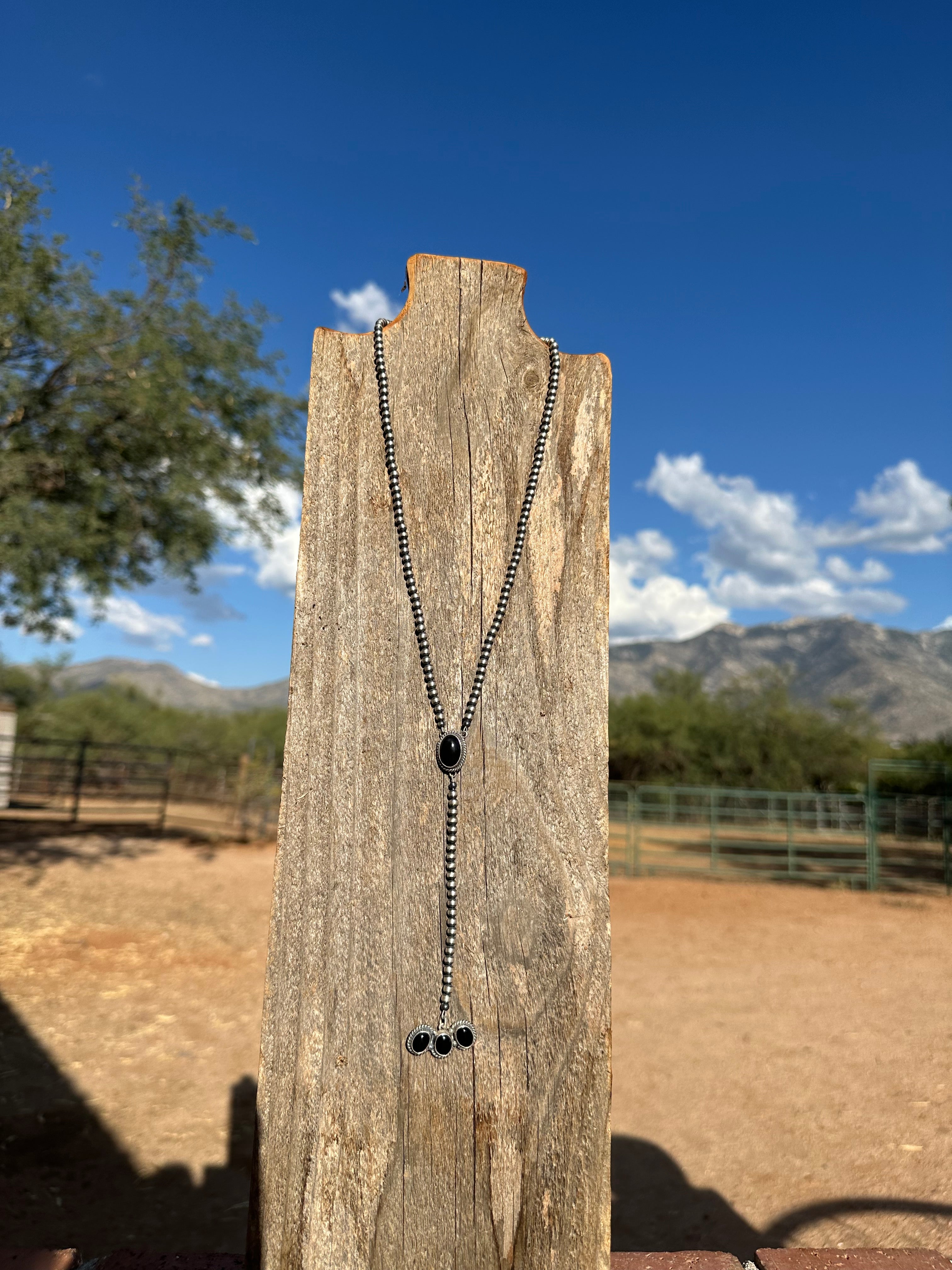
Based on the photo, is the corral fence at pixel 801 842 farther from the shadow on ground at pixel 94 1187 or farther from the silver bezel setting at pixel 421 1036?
the silver bezel setting at pixel 421 1036

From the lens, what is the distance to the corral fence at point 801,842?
42.0 ft

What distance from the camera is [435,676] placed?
1051 mm

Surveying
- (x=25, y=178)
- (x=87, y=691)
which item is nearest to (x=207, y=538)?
(x=25, y=178)

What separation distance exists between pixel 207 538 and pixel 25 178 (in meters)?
3.77

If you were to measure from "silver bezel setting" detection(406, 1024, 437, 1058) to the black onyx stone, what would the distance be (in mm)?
303

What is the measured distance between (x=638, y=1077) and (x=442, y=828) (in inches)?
180

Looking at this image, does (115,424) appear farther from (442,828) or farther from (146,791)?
(146,791)

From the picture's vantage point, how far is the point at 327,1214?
0.94m

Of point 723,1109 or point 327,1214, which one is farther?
point 723,1109

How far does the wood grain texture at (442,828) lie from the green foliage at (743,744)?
2628cm

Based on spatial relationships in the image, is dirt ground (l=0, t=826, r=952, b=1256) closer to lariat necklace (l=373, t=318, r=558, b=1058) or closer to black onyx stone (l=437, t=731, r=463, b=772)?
lariat necklace (l=373, t=318, r=558, b=1058)

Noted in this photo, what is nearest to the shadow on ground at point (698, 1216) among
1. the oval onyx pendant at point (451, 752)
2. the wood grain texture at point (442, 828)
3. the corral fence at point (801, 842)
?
the wood grain texture at point (442, 828)

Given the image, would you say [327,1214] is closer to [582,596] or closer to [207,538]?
[582,596]

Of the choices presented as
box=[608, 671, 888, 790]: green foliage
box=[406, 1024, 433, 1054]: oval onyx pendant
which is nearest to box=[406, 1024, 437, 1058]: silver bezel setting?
box=[406, 1024, 433, 1054]: oval onyx pendant
